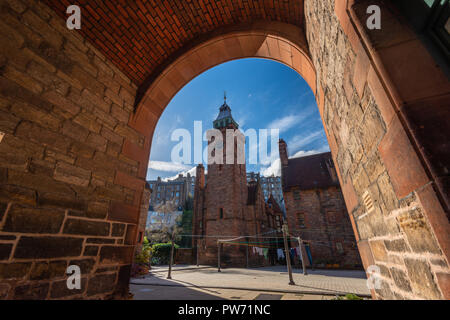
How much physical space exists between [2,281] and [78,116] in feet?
6.22

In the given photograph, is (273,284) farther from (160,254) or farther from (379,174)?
(160,254)

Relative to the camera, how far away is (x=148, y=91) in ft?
11.6

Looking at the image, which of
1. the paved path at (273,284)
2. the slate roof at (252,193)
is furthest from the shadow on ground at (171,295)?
the slate roof at (252,193)

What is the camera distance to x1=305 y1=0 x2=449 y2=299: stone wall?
0.92m

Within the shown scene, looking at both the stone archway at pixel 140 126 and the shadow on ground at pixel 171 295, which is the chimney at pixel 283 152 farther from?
the stone archway at pixel 140 126

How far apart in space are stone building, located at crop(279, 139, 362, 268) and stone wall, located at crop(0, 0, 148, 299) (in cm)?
1567

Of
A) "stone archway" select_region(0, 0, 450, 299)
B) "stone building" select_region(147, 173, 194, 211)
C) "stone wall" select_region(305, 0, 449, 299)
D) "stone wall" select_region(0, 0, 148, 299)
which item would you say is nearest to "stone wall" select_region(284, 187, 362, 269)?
"stone archway" select_region(0, 0, 450, 299)

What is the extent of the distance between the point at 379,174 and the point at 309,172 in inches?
715

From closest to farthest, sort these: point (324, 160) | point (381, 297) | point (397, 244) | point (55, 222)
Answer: point (397, 244), point (381, 297), point (55, 222), point (324, 160)

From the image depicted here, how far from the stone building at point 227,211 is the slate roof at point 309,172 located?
5.02 m

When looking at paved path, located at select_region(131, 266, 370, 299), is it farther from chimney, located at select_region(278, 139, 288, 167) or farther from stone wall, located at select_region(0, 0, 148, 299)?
chimney, located at select_region(278, 139, 288, 167)

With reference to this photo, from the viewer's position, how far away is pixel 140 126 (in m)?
3.52
